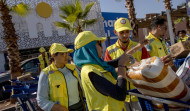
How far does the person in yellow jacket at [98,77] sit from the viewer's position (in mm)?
1563

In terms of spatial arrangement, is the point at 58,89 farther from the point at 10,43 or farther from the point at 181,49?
the point at 10,43

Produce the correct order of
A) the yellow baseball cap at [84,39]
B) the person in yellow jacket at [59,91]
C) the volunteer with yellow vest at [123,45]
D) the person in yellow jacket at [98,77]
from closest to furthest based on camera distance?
the person in yellow jacket at [98,77] < the yellow baseball cap at [84,39] < the person in yellow jacket at [59,91] < the volunteer with yellow vest at [123,45]

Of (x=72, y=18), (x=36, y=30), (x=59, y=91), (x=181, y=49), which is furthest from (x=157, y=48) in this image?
(x=36, y=30)

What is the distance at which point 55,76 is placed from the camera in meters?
2.58

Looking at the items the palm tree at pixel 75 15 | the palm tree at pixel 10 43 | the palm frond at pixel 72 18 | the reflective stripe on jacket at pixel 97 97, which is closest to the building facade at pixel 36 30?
the palm tree at pixel 75 15

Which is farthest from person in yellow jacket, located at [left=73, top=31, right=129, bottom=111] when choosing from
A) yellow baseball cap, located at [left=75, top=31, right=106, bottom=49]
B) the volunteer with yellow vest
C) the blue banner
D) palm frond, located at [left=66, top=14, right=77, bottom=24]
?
the blue banner

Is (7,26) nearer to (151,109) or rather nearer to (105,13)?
(151,109)

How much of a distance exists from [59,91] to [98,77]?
44.0 inches

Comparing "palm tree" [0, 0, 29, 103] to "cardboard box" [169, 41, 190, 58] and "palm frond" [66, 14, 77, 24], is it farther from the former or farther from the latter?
"cardboard box" [169, 41, 190, 58]

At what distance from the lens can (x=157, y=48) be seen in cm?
338

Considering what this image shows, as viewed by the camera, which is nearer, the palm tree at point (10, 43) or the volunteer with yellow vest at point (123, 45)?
the volunteer with yellow vest at point (123, 45)

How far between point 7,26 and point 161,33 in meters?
6.87

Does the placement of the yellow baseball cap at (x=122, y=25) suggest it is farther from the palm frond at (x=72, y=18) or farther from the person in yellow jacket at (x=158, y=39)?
the palm frond at (x=72, y=18)

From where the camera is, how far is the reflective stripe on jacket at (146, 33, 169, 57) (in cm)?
335
